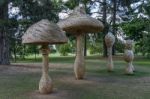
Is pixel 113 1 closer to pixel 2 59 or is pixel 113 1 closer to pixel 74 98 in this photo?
pixel 2 59

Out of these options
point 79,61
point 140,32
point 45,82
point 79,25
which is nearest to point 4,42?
point 79,61

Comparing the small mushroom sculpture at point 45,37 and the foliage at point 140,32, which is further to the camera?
the foliage at point 140,32

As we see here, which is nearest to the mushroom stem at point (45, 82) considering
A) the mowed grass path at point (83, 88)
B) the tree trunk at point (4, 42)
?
the mowed grass path at point (83, 88)

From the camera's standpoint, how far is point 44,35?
10211 millimetres

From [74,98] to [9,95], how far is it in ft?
7.27

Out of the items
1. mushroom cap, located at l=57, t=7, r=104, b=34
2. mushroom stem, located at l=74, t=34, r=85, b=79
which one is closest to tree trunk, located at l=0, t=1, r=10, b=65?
mushroom stem, located at l=74, t=34, r=85, b=79

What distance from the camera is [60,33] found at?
10.6m

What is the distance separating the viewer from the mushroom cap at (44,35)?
33.3 feet

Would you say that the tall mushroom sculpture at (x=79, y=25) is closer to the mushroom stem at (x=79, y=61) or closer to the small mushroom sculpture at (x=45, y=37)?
the mushroom stem at (x=79, y=61)

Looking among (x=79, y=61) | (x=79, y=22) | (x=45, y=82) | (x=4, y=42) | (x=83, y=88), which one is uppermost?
(x=79, y=22)

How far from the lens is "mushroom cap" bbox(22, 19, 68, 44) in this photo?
33.3 ft

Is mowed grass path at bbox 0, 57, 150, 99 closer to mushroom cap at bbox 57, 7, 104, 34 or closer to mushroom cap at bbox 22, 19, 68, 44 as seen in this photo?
mushroom cap at bbox 22, 19, 68, 44

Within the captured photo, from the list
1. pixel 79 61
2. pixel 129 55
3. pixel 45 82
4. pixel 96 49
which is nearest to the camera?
pixel 45 82

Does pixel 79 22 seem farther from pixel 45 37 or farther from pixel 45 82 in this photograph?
pixel 45 82
